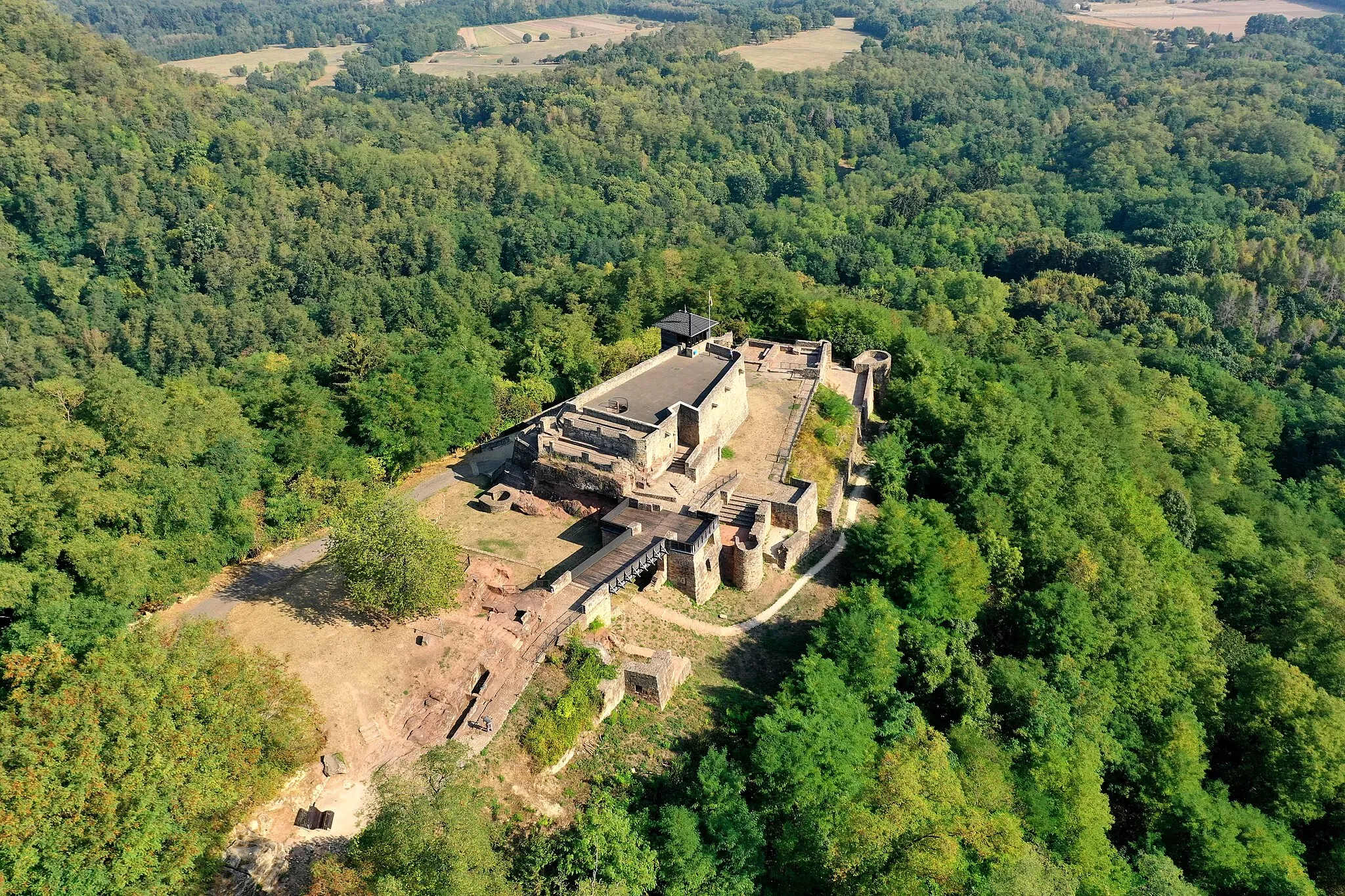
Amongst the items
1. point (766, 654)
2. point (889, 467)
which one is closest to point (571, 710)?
point (766, 654)

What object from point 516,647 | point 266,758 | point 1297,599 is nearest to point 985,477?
point 1297,599

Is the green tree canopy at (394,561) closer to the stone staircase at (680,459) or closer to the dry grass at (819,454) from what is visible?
the stone staircase at (680,459)

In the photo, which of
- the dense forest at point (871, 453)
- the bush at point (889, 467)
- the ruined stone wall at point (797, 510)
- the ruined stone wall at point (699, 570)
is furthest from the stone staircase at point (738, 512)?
the bush at point (889, 467)

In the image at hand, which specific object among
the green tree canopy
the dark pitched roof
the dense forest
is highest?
the green tree canopy

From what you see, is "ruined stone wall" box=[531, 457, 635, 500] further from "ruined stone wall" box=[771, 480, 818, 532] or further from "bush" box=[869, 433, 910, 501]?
"bush" box=[869, 433, 910, 501]

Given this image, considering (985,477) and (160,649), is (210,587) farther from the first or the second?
(985,477)

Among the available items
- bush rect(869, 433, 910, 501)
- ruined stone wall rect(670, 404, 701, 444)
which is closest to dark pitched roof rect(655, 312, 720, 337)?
ruined stone wall rect(670, 404, 701, 444)

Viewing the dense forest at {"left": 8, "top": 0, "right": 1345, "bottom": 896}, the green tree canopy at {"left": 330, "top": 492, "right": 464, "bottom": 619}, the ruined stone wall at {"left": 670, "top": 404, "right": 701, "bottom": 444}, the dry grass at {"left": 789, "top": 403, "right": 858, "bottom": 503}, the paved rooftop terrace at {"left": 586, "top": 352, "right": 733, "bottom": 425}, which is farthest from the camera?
the dry grass at {"left": 789, "top": 403, "right": 858, "bottom": 503}
